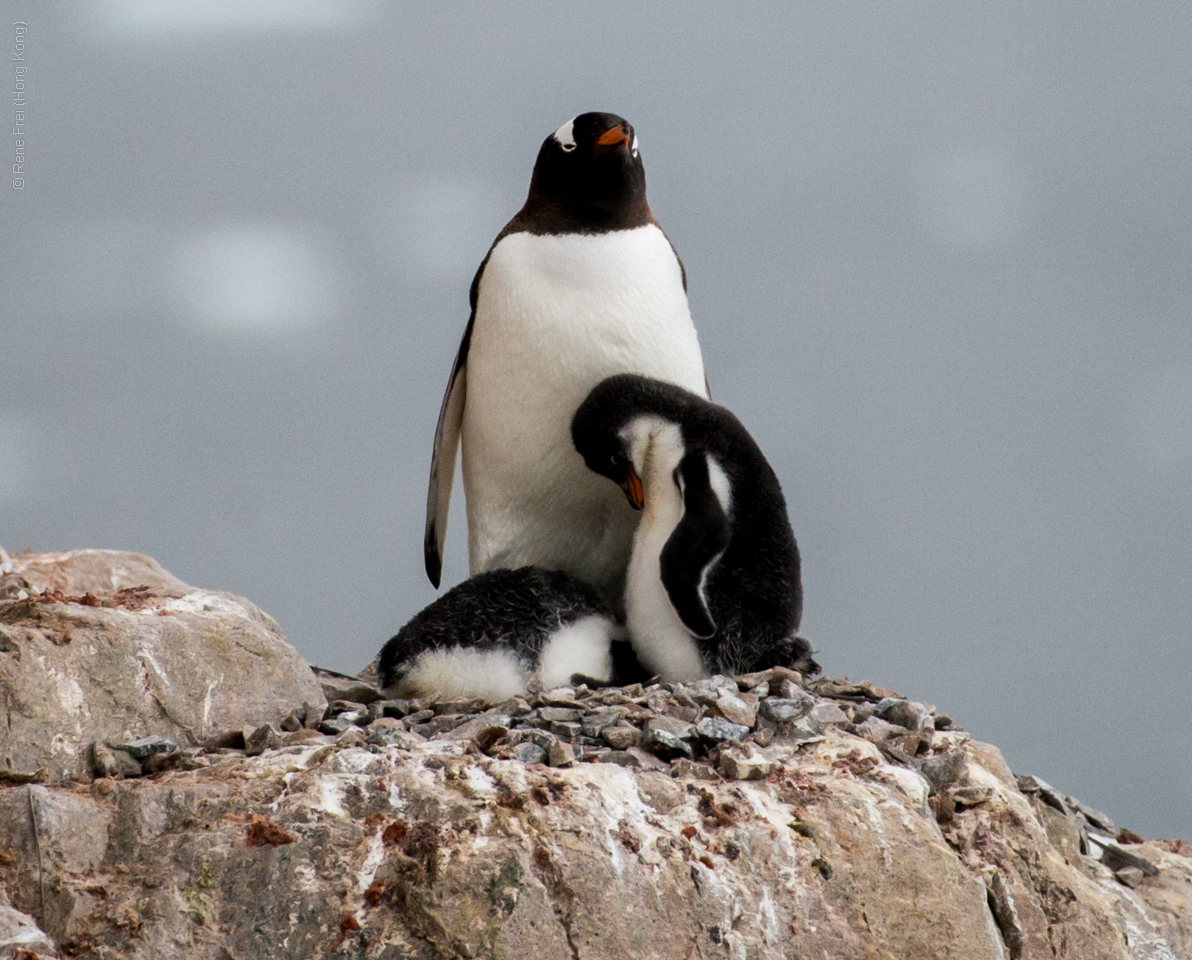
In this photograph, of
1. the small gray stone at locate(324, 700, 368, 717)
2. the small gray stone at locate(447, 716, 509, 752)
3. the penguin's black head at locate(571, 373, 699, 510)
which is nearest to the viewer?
the small gray stone at locate(447, 716, 509, 752)

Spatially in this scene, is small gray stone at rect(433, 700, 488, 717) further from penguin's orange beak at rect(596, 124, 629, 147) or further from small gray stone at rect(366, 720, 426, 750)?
penguin's orange beak at rect(596, 124, 629, 147)

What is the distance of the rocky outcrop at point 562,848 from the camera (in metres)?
2.40

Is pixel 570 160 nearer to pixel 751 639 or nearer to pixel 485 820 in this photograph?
pixel 751 639

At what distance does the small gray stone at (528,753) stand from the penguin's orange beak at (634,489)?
104 cm

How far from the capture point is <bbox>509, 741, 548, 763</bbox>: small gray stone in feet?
9.18

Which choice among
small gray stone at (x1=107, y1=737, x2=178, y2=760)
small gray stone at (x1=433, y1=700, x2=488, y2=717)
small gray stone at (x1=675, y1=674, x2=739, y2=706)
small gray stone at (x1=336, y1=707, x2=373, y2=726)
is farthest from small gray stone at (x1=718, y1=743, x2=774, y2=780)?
small gray stone at (x1=107, y1=737, x2=178, y2=760)

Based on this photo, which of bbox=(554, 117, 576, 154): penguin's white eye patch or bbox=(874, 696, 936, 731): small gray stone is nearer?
bbox=(874, 696, 936, 731): small gray stone

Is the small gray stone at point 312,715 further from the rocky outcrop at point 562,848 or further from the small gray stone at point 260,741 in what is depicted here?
the small gray stone at point 260,741

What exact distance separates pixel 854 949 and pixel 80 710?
1532 millimetres

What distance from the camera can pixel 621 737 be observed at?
9.66 feet

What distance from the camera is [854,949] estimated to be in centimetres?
261

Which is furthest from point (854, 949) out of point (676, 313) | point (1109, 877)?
point (676, 313)

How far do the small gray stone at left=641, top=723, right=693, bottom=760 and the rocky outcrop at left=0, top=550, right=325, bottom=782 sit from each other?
816 mm

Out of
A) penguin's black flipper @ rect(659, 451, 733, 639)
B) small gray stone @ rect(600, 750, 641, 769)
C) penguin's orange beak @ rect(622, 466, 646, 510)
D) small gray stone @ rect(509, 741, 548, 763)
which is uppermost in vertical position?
penguin's orange beak @ rect(622, 466, 646, 510)
